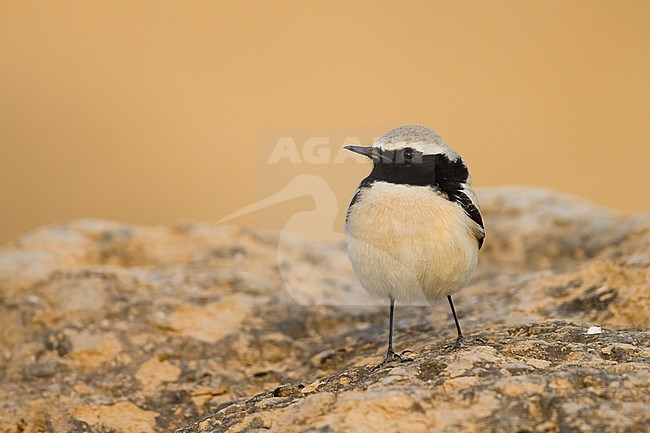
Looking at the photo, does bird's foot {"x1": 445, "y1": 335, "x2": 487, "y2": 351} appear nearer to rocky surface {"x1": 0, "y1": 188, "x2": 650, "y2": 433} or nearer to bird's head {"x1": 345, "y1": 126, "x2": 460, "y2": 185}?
rocky surface {"x1": 0, "y1": 188, "x2": 650, "y2": 433}

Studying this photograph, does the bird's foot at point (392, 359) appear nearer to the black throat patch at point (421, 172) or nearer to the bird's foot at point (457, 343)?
the bird's foot at point (457, 343)

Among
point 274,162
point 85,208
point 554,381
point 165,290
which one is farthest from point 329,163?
point 85,208

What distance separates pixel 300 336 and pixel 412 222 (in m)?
1.60

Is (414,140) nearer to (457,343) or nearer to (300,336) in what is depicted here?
(457,343)

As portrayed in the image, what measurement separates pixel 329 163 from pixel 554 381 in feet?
9.41

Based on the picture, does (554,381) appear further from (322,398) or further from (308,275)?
(308,275)

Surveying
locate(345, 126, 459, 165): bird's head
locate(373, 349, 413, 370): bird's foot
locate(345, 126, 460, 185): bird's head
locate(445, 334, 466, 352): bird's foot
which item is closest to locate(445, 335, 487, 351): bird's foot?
locate(445, 334, 466, 352): bird's foot

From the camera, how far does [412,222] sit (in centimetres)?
411

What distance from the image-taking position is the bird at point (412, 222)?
4.12 meters

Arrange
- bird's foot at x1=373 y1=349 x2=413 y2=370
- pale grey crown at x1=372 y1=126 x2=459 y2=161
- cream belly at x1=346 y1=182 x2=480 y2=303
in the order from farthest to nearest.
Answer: pale grey crown at x1=372 y1=126 x2=459 y2=161 → cream belly at x1=346 y1=182 x2=480 y2=303 → bird's foot at x1=373 y1=349 x2=413 y2=370

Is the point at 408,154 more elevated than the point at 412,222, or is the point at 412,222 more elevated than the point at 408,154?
the point at 408,154

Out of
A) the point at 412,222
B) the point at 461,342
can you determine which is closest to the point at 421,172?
the point at 412,222

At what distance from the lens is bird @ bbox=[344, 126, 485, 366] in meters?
4.12

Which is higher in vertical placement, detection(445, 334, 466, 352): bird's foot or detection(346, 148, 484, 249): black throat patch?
detection(346, 148, 484, 249): black throat patch
